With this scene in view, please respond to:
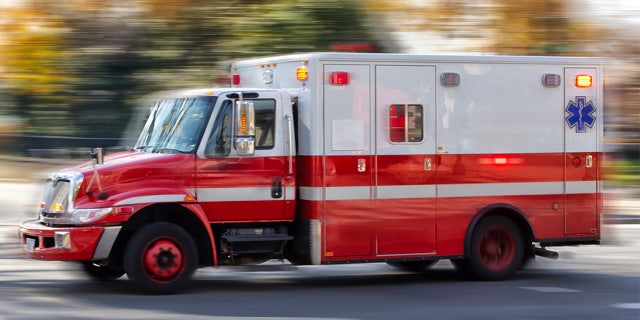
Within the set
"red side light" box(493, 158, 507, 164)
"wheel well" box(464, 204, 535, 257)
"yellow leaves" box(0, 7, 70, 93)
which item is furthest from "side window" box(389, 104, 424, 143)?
"yellow leaves" box(0, 7, 70, 93)

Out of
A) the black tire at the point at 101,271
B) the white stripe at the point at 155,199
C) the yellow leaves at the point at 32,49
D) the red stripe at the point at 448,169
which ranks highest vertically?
the yellow leaves at the point at 32,49

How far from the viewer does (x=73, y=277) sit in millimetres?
11992

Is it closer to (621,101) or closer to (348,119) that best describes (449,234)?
(348,119)

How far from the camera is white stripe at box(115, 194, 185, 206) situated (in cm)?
1034

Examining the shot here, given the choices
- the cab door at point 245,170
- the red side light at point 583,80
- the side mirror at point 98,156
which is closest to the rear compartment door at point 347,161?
the cab door at point 245,170

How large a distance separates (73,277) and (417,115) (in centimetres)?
444

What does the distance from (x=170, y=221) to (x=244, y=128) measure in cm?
129

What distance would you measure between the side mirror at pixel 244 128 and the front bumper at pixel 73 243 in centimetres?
156

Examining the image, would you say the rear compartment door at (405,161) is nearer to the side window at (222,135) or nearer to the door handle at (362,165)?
the door handle at (362,165)

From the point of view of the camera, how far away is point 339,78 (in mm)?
11211

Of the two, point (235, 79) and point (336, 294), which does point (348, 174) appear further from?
point (235, 79)

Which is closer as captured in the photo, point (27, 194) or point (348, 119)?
point (348, 119)

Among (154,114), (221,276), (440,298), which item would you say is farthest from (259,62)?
(440,298)

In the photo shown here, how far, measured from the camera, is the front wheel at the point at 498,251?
1218 cm
